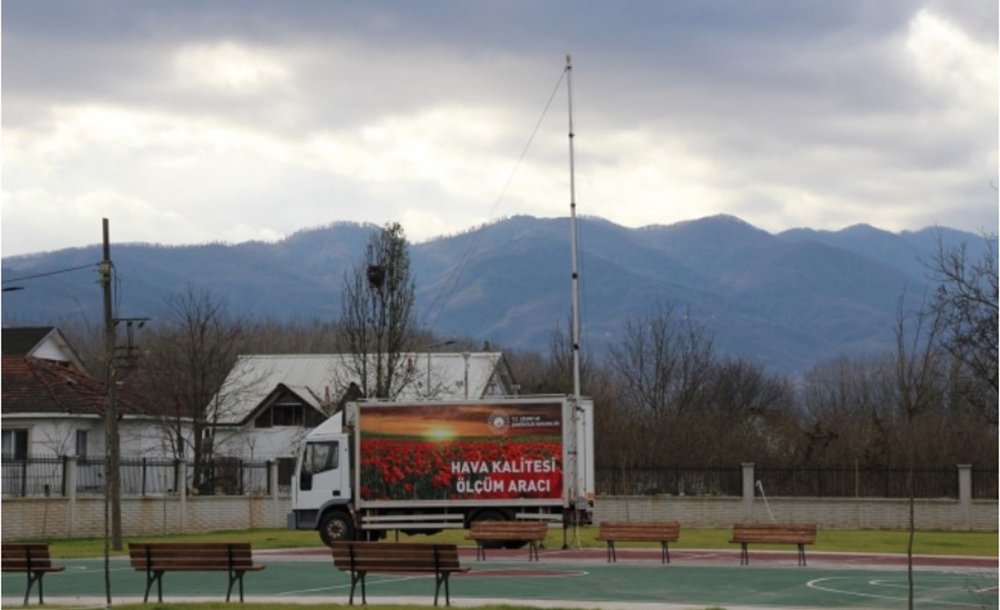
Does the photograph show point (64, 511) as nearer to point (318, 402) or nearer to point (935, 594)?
point (935, 594)

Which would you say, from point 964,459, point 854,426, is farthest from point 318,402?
point 964,459

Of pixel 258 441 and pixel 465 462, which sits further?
pixel 258 441

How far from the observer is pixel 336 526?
41.6 metres

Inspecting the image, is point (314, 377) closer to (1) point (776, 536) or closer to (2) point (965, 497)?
(2) point (965, 497)

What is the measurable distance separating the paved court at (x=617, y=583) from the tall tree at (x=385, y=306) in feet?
69.9

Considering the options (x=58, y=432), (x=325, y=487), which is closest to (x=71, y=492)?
(x=325, y=487)

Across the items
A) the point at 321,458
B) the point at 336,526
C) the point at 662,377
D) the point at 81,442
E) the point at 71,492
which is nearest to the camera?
the point at 336,526

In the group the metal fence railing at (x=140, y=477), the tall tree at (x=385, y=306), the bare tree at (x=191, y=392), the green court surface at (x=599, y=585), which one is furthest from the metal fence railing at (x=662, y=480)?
the green court surface at (x=599, y=585)

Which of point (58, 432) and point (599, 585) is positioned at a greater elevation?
point (58, 432)

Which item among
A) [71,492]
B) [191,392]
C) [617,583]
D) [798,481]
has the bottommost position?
[617,583]

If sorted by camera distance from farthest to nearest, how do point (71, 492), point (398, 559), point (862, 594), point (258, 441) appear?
point (258, 441) → point (71, 492) → point (862, 594) → point (398, 559)

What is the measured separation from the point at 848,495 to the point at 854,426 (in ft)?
28.8

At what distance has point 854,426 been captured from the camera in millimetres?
66875

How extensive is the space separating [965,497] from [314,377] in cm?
4803
